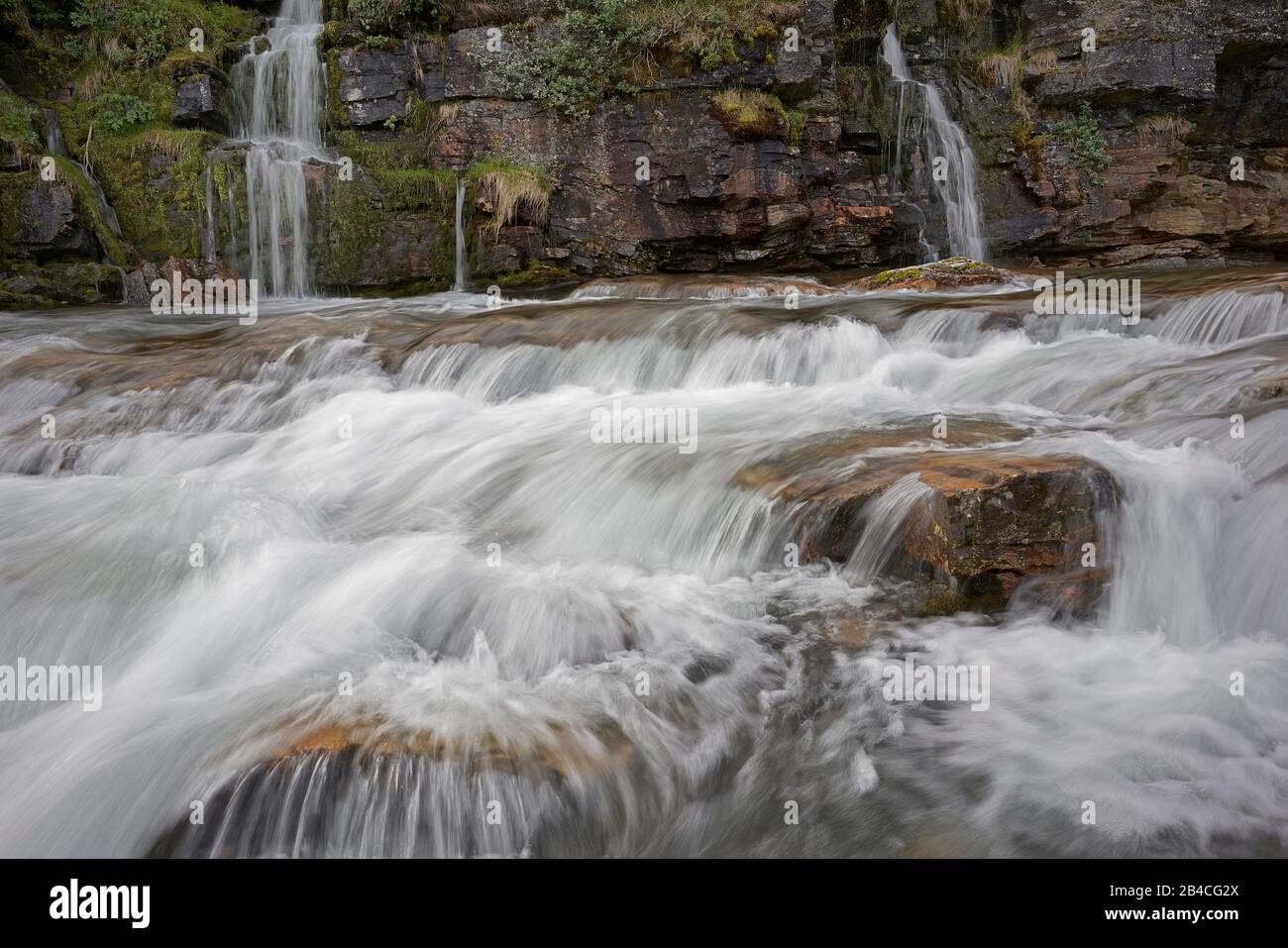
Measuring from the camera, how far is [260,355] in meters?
8.43

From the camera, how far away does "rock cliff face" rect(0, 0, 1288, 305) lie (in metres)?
12.4

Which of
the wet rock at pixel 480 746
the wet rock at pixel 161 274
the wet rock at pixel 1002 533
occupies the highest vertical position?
the wet rock at pixel 161 274

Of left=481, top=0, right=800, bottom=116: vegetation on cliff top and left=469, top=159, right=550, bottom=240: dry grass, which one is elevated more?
left=481, top=0, right=800, bottom=116: vegetation on cliff top

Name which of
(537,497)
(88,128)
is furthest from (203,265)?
(537,497)

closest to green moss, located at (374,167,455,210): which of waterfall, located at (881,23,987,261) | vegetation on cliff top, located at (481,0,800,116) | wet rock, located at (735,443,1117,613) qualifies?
vegetation on cliff top, located at (481,0,800,116)

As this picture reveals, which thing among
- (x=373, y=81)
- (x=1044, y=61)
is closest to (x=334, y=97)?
(x=373, y=81)

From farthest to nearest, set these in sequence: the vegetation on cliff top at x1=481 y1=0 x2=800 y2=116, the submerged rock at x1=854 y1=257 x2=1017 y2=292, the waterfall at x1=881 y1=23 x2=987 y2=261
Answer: the waterfall at x1=881 y1=23 x2=987 y2=261 → the vegetation on cliff top at x1=481 y1=0 x2=800 y2=116 → the submerged rock at x1=854 y1=257 x2=1017 y2=292

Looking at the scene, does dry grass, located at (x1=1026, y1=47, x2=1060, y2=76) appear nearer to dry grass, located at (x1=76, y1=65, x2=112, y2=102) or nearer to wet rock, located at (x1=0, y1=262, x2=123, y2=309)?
wet rock, located at (x1=0, y1=262, x2=123, y2=309)

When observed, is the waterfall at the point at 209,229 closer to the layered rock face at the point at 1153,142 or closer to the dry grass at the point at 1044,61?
the layered rock face at the point at 1153,142

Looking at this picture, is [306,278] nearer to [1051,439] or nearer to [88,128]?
[88,128]

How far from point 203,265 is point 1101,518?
36.8 feet

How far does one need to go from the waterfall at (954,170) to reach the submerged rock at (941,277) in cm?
285

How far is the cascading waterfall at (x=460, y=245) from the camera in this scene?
12.9 metres

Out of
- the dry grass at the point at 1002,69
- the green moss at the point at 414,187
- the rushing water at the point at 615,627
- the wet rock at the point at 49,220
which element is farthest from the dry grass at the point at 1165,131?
the wet rock at the point at 49,220
